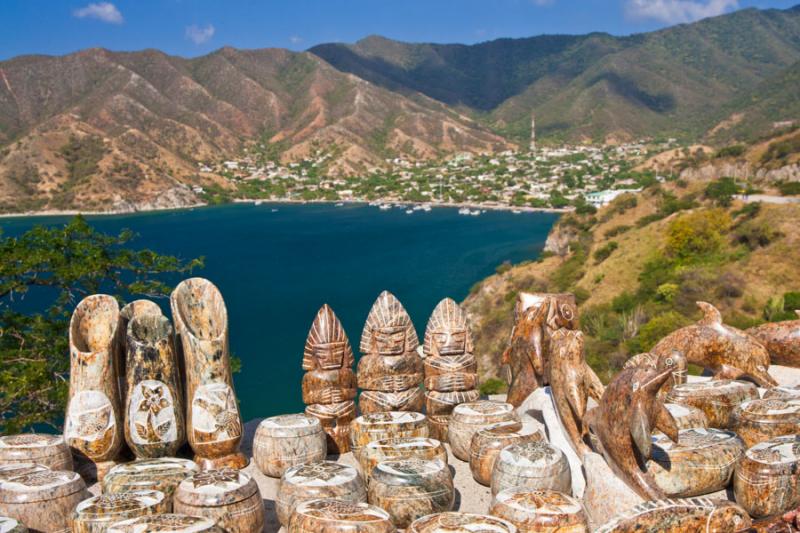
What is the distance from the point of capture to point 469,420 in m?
7.98

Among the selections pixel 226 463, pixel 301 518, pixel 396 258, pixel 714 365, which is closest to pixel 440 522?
pixel 301 518

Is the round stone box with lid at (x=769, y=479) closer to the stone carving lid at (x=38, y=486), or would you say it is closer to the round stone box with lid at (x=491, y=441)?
the round stone box with lid at (x=491, y=441)

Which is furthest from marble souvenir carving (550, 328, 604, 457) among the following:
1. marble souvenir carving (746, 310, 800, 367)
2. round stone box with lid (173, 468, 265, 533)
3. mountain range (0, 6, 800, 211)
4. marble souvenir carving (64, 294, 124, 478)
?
mountain range (0, 6, 800, 211)

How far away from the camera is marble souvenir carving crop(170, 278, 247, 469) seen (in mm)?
7566

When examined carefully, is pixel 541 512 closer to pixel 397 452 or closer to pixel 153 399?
pixel 397 452

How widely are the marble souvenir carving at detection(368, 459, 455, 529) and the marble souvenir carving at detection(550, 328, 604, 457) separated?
166 cm

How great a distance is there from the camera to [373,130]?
156 m

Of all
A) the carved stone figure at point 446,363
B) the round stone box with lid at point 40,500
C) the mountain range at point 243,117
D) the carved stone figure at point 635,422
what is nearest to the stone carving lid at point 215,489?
the round stone box with lid at point 40,500

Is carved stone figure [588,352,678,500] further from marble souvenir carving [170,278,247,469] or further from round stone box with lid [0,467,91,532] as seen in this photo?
round stone box with lid [0,467,91,532]

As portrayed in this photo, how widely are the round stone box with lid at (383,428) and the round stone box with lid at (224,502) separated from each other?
5.74ft

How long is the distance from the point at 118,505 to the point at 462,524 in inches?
113

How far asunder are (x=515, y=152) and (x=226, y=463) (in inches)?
5997

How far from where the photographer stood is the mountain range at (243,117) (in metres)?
106

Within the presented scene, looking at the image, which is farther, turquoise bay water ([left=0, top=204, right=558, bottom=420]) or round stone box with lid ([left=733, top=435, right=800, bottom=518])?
turquoise bay water ([left=0, top=204, right=558, bottom=420])
